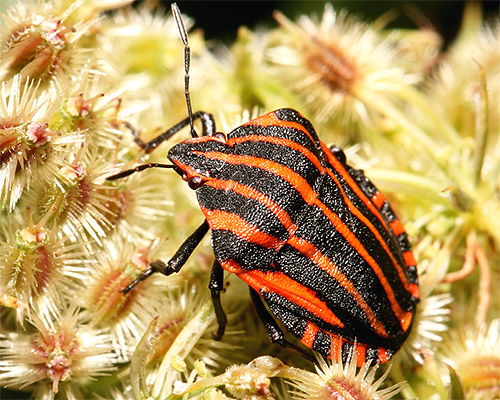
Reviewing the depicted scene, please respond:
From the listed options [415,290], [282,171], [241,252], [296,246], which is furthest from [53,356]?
[415,290]

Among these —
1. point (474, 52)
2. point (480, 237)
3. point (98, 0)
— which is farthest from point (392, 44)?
point (98, 0)

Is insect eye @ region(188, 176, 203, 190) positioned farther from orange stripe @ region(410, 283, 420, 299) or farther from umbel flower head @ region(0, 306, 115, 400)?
orange stripe @ region(410, 283, 420, 299)

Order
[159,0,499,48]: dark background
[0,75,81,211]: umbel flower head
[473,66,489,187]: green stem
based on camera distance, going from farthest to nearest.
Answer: [159,0,499,48]: dark background, [473,66,489,187]: green stem, [0,75,81,211]: umbel flower head

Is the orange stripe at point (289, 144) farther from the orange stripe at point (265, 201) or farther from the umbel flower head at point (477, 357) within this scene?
the umbel flower head at point (477, 357)

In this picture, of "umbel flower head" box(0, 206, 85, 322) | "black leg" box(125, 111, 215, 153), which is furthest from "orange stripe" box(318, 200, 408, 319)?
"umbel flower head" box(0, 206, 85, 322)

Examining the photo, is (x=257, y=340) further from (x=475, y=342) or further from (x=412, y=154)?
(x=412, y=154)

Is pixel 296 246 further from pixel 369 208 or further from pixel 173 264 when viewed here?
pixel 173 264

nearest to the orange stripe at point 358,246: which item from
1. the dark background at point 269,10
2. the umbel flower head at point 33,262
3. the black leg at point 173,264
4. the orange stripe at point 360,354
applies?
the orange stripe at point 360,354
